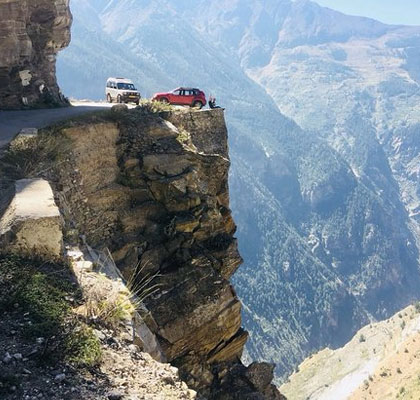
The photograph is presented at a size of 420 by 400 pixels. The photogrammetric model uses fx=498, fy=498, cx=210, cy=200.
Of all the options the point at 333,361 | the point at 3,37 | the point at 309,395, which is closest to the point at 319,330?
the point at 333,361

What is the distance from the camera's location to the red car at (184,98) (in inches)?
1225

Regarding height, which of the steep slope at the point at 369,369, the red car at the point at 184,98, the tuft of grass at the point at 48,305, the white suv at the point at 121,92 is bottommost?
the steep slope at the point at 369,369

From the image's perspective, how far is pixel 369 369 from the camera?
89.4m

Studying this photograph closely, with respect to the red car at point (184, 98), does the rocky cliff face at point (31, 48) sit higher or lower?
higher

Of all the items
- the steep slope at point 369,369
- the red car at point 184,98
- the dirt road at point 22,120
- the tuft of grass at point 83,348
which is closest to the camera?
the tuft of grass at point 83,348

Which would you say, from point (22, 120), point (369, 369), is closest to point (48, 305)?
point (22, 120)

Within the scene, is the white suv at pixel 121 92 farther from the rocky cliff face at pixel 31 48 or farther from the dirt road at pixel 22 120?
the dirt road at pixel 22 120

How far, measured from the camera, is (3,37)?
66.9 ft

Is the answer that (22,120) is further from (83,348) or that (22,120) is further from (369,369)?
(369,369)

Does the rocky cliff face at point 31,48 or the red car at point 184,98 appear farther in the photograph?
the red car at point 184,98

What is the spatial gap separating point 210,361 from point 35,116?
1102cm

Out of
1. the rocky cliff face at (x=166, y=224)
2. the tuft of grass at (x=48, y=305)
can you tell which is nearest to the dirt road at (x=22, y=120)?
the rocky cliff face at (x=166, y=224)

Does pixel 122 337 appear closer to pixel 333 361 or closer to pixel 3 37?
pixel 3 37

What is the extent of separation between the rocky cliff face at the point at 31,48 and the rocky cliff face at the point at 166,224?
23.7ft
